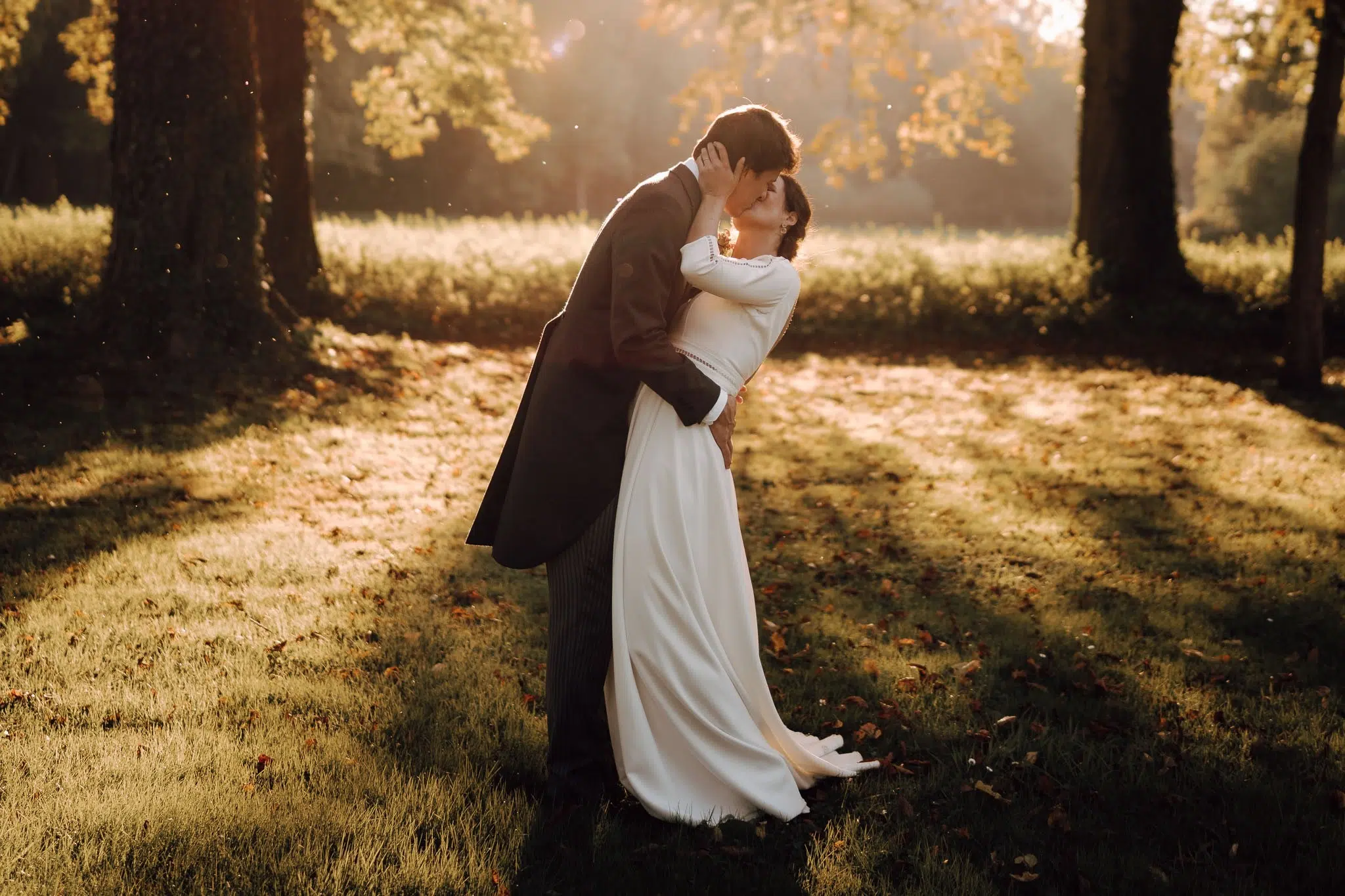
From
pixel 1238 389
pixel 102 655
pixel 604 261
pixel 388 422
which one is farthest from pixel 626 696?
pixel 1238 389

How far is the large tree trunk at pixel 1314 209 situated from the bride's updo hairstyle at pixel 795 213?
9653 mm

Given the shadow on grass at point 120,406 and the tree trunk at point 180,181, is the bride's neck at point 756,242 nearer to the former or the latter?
the shadow on grass at point 120,406

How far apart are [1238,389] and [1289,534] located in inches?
228

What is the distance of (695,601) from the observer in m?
3.40

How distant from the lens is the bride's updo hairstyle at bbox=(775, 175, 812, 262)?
3.46 metres

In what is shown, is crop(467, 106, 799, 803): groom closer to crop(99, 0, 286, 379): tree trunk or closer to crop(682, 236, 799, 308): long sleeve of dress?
crop(682, 236, 799, 308): long sleeve of dress

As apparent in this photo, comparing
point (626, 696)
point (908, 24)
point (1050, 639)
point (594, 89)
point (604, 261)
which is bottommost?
point (1050, 639)

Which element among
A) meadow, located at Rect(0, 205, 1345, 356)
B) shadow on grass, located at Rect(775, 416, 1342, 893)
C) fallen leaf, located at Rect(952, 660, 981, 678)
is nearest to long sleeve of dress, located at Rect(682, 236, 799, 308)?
shadow on grass, located at Rect(775, 416, 1342, 893)

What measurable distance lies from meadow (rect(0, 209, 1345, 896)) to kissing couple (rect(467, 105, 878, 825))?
27 cm

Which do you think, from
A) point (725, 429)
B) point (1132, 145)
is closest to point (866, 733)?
point (725, 429)

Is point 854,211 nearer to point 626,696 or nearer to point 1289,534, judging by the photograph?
point 1289,534

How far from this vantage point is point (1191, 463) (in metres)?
9.37

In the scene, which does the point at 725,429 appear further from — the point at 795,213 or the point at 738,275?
the point at 795,213

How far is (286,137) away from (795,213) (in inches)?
479
